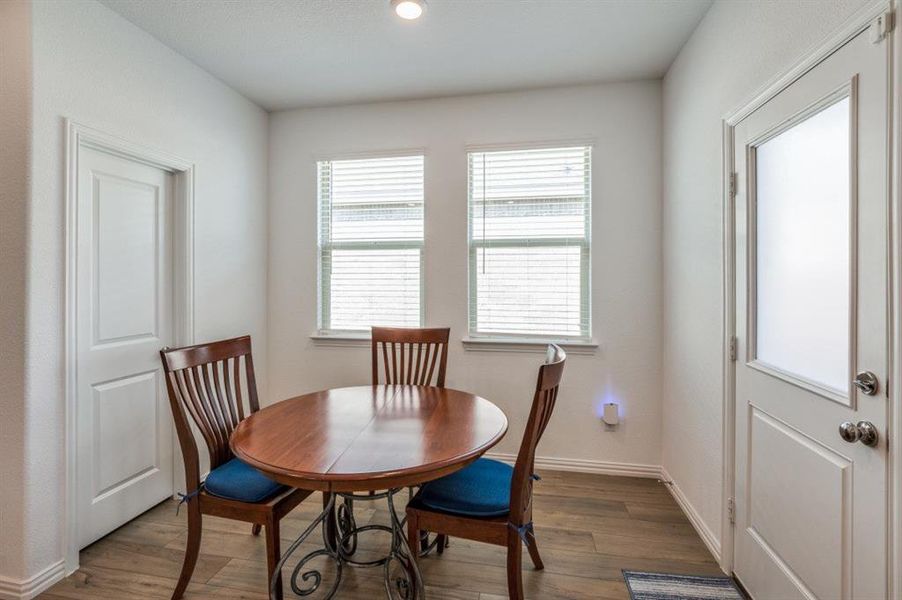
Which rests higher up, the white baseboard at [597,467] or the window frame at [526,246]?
the window frame at [526,246]

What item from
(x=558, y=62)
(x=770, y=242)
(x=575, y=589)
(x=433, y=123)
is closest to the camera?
(x=770, y=242)

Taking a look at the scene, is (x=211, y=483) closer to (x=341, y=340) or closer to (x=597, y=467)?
(x=341, y=340)

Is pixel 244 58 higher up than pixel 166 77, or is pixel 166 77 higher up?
pixel 244 58

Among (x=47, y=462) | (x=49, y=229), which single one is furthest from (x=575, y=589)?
(x=49, y=229)

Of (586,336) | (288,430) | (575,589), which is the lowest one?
(575,589)

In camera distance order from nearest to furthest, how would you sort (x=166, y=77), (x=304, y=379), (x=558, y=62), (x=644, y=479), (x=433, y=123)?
(x=166, y=77), (x=558, y=62), (x=644, y=479), (x=433, y=123), (x=304, y=379)

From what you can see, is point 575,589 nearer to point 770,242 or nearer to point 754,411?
point 754,411

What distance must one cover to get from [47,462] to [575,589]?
2.39 metres

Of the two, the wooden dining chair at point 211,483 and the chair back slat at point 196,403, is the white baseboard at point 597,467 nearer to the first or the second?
the wooden dining chair at point 211,483

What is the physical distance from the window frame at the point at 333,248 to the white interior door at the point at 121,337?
101 centimetres

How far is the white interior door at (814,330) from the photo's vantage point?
3.82 ft

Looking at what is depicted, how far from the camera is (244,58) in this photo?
263 cm

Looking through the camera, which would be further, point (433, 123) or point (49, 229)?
point (433, 123)

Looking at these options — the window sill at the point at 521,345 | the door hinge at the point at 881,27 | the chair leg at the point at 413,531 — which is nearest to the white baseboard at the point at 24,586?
the chair leg at the point at 413,531
